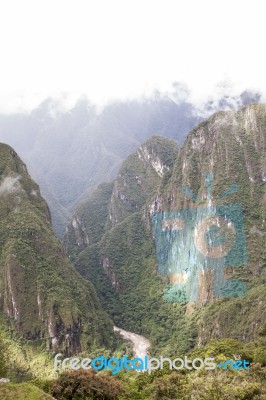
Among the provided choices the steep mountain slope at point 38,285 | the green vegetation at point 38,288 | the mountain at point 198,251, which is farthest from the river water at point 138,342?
the steep mountain slope at point 38,285

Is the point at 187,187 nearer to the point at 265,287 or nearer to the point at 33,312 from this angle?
the point at 265,287

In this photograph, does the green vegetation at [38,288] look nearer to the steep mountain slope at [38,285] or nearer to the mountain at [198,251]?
the steep mountain slope at [38,285]

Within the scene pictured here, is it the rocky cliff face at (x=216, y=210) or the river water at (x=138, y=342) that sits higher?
the rocky cliff face at (x=216, y=210)

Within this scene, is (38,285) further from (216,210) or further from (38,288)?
(216,210)

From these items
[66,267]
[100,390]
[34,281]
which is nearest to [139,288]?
[66,267]

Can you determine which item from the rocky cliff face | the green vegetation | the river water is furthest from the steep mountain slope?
the rocky cliff face

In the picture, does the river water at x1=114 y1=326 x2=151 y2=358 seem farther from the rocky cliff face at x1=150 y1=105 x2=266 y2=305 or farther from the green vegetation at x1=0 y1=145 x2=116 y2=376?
the rocky cliff face at x1=150 y1=105 x2=266 y2=305
